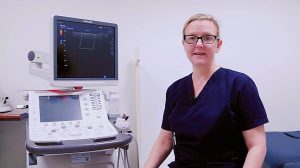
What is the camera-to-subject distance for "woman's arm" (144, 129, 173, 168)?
1.17 m

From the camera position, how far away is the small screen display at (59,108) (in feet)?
4.41

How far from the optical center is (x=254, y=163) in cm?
95

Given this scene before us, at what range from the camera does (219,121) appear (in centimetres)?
99

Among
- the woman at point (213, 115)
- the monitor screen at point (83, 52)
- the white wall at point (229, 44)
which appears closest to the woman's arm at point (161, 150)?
the woman at point (213, 115)

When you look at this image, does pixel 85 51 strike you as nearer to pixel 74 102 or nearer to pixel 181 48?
pixel 74 102

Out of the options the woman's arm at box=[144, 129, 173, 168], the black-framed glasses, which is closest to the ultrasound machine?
the woman's arm at box=[144, 129, 173, 168]

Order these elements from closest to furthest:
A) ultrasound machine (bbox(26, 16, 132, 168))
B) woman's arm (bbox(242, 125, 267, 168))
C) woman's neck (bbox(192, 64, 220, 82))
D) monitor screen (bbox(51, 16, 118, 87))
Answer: woman's arm (bbox(242, 125, 267, 168)), woman's neck (bbox(192, 64, 220, 82)), ultrasound machine (bbox(26, 16, 132, 168)), monitor screen (bbox(51, 16, 118, 87))

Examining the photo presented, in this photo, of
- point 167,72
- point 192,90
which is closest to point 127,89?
point 167,72

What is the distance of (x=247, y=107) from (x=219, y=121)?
0.11m

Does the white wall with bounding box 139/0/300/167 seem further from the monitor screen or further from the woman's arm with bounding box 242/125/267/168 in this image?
the woman's arm with bounding box 242/125/267/168

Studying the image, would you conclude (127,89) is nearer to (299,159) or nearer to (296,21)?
(299,159)

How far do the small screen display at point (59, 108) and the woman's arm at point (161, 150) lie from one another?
0.45 metres

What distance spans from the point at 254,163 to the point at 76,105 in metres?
0.92

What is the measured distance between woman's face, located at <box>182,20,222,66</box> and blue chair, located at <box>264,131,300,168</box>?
0.87 metres
